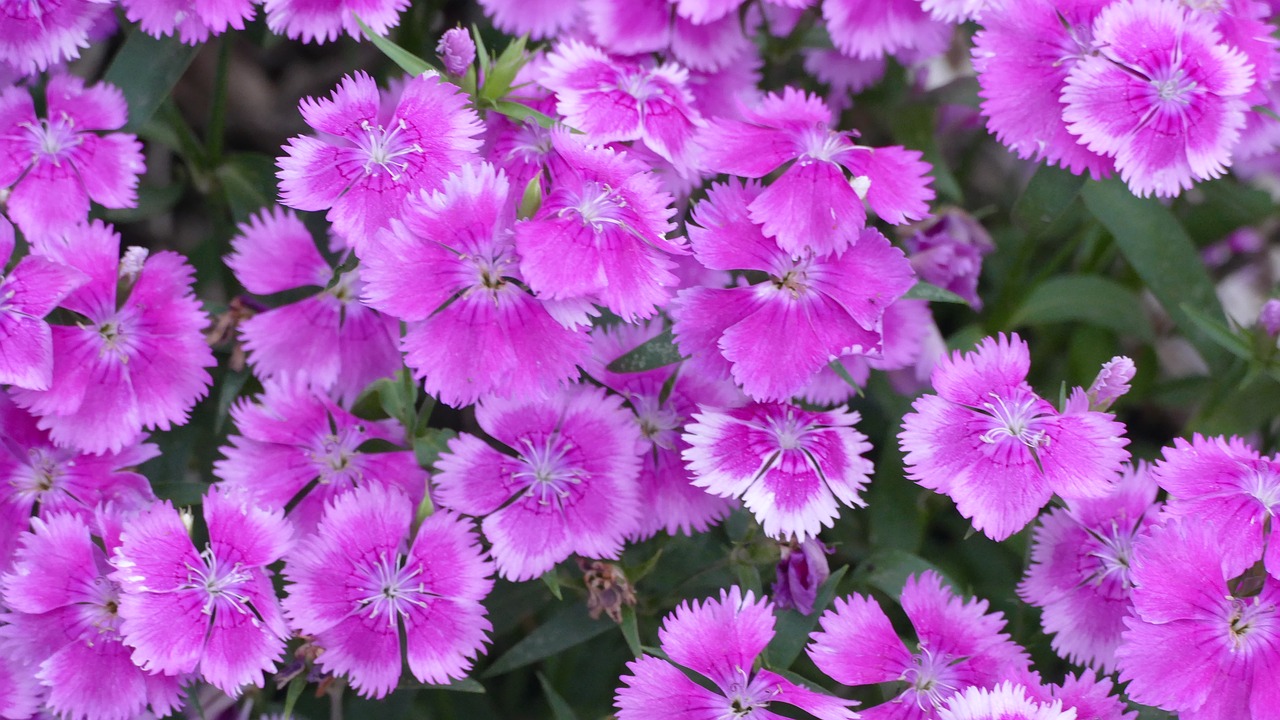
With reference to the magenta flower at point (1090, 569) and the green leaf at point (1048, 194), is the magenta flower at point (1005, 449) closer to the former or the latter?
the magenta flower at point (1090, 569)

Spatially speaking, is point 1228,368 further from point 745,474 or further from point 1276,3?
point 745,474

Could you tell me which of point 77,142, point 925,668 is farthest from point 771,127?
point 77,142

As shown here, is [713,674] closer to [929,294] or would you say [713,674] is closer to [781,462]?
[781,462]

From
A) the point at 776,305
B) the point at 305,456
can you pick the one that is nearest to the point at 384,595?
the point at 305,456

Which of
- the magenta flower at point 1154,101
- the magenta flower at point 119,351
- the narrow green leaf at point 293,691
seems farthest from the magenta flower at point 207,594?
the magenta flower at point 1154,101

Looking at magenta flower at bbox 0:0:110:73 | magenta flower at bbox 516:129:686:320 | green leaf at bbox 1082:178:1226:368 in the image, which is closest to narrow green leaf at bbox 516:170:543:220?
magenta flower at bbox 516:129:686:320

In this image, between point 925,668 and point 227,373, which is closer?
point 925,668

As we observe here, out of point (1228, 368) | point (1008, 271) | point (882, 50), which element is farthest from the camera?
point (1008, 271)
